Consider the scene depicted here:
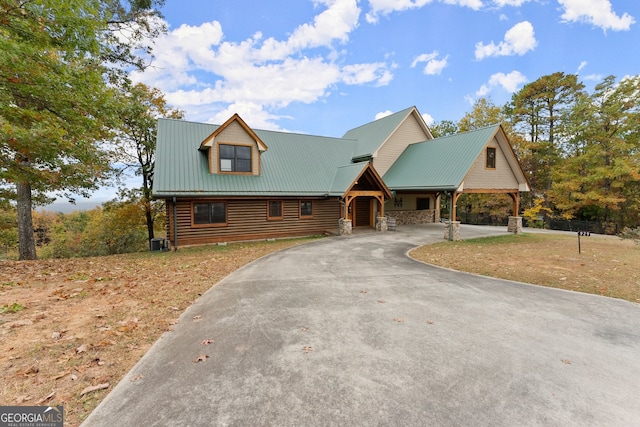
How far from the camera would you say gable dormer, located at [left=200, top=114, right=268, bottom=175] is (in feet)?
50.0

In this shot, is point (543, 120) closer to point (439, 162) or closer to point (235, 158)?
point (439, 162)

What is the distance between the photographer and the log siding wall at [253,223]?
46.9 feet

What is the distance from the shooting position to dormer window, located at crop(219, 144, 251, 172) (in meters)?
15.7


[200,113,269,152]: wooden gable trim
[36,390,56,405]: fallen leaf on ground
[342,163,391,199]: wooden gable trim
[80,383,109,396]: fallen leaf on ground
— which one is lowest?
[80,383,109,396]: fallen leaf on ground

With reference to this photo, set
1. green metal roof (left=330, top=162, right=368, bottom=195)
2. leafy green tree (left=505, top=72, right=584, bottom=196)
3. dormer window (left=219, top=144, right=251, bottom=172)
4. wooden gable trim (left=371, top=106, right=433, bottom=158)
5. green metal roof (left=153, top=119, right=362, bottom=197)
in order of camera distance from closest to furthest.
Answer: green metal roof (left=153, top=119, right=362, bottom=197) < dormer window (left=219, top=144, right=251, bottom=172) < green metal roof (left=330, top=162, right=368, bottom=195) < wooden gable trim (left=371, top=106, right=433, bottom=158) < leafy green tree (left=505, top=72, right=584, bottom=196)

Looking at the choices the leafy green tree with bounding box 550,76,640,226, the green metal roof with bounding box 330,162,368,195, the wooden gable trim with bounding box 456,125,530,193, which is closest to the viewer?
the wooden gable trim with bounding box 456,125,530,193

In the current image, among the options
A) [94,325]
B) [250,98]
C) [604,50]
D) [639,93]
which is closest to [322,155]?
[250,98]

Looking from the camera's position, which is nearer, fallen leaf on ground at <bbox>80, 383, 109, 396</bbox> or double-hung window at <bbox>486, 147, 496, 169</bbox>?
fallen leaf on ground at <bbox>80, 383, 109, 396</bbox>

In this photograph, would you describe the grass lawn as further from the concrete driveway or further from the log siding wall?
the log siding wall

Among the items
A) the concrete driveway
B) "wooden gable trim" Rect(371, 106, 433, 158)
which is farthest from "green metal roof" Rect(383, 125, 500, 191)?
the concrete driveway

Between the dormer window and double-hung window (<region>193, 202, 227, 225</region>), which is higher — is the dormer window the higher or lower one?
the higher one

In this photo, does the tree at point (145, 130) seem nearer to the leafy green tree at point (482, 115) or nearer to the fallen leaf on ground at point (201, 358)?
the fallen leaf on ground at point (201, 358)

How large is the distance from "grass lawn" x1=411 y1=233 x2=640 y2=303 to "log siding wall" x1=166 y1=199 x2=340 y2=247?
695cm

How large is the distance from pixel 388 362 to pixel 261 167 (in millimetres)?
14816
